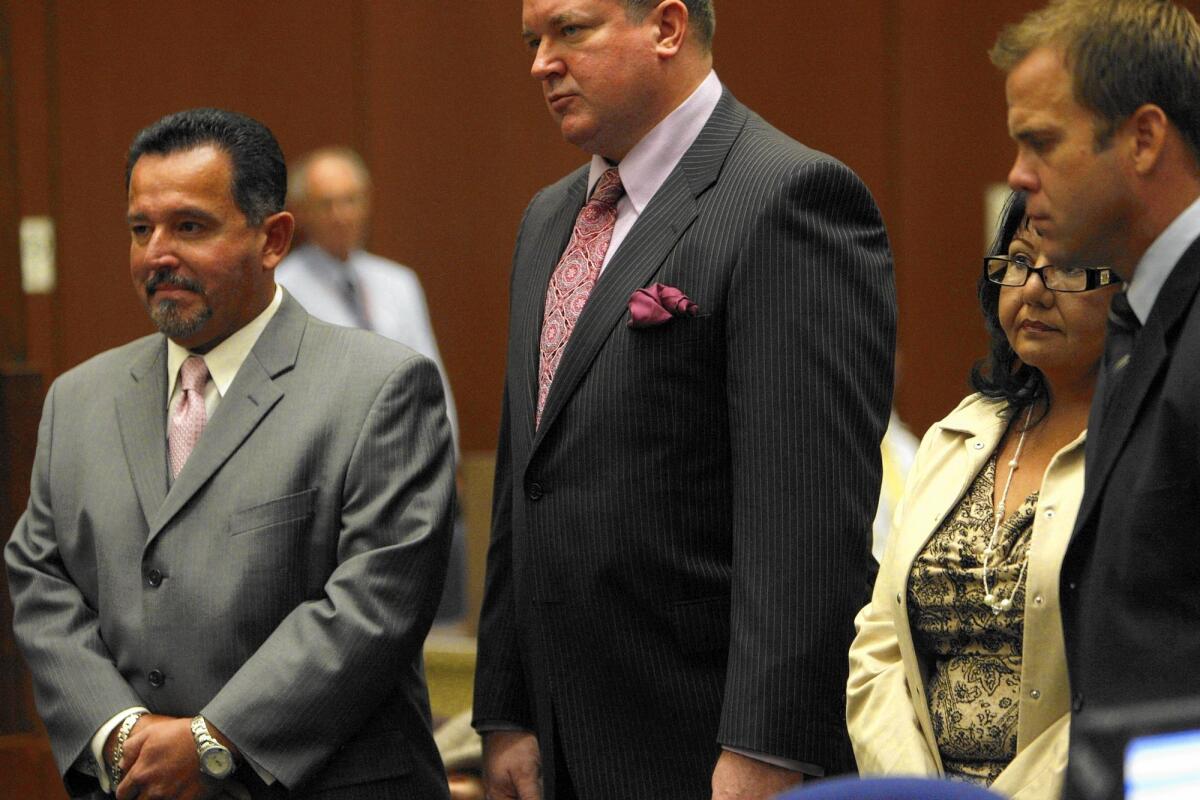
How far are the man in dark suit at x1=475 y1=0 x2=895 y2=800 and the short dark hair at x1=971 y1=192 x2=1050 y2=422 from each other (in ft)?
0.52

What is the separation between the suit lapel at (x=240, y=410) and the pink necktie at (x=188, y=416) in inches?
1.9

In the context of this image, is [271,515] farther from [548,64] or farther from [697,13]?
[697,13]

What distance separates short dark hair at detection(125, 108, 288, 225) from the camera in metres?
2.78

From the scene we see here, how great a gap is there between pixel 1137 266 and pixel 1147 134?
5.5 inches

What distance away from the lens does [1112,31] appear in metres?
1.71

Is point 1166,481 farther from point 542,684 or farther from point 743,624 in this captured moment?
point 542,684

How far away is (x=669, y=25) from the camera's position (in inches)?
96.4

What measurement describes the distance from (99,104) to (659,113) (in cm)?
431

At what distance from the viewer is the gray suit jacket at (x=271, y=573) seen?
2.53 meters

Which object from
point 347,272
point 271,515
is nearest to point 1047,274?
point 271,515

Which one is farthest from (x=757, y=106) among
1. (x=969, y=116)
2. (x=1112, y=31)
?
(x=1112, y=31)

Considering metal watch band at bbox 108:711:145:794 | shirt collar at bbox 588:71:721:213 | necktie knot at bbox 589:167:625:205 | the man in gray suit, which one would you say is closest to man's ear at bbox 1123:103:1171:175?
shirt collar at bbox 588:71:721:213

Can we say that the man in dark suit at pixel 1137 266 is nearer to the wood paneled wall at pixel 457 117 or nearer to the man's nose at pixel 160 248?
the man's nose at pixel 160 248

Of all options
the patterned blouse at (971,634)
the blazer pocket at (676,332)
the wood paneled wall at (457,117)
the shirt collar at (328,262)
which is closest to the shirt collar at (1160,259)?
the patterned blouse at (971,634)
